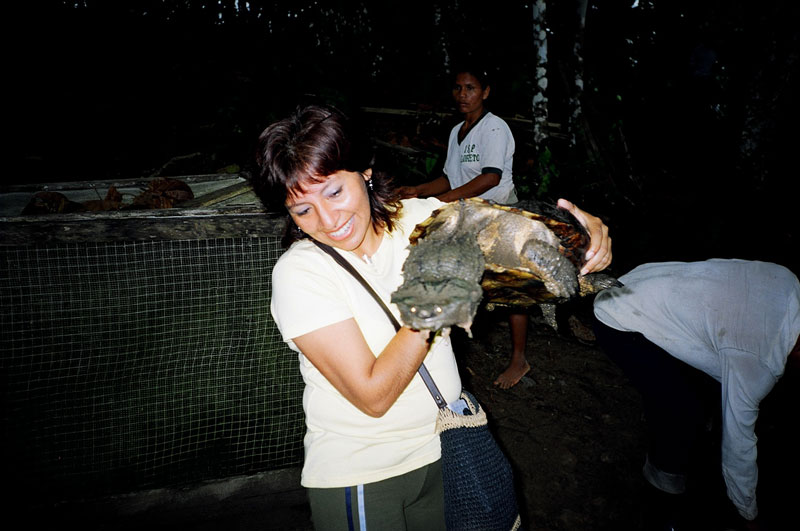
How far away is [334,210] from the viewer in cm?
136

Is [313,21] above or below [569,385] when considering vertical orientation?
above

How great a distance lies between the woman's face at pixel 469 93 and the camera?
360 centimetres

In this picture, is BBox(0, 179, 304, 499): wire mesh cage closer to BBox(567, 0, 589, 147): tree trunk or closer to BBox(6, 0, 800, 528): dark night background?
BBox(6, 0, 800, 528): dark night background

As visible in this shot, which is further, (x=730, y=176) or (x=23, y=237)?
(x=730, y=176)

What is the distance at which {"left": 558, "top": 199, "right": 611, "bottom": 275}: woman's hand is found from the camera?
136 cm

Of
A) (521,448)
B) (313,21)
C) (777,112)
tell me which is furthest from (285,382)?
(313,21)

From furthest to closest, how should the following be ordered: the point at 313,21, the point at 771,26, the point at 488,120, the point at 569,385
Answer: the point at 313,21, the point at 771,26, the point at 569,385, the point at 488,120

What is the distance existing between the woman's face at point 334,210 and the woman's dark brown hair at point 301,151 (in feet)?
0.10

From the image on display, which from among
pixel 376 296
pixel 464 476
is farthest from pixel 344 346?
pixel 464 476

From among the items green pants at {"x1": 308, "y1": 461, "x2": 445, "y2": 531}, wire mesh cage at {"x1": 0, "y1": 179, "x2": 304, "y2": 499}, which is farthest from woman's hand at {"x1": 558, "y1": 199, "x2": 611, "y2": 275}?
wire mesh cage at {"x1": 0, "y1": 179, "x2": 304, "y2": 499}

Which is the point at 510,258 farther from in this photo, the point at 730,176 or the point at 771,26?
the point at 730,176

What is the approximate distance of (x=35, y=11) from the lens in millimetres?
9469

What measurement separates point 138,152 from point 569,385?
30.6 ft

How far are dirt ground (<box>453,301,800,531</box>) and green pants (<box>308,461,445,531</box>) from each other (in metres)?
1.77
